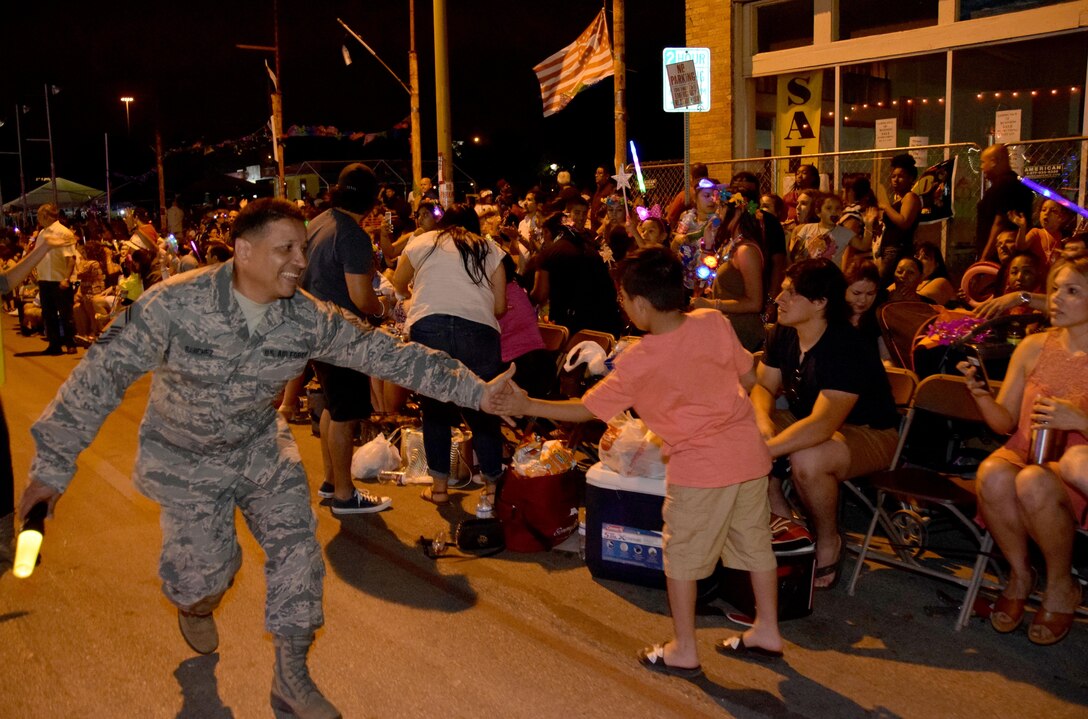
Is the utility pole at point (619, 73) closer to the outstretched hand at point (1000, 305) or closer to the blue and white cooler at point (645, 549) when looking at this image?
the outstretched hand at point (1000, 305)

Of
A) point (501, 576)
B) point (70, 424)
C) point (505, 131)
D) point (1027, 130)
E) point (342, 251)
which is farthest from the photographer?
point (505, 131)

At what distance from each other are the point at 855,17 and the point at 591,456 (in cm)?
924

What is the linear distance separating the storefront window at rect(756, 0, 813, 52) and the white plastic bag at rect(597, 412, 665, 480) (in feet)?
35.8

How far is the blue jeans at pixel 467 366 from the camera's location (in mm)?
6344

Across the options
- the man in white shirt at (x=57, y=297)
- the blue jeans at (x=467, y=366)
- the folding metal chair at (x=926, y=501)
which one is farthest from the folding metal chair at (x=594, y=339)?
the man in white shirt at (x=57, y=297)

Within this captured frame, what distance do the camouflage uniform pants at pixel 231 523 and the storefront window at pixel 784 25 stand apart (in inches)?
495

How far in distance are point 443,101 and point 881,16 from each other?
6.06m

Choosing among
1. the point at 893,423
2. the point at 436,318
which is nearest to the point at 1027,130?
the point at 893,423

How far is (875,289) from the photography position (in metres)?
6.26

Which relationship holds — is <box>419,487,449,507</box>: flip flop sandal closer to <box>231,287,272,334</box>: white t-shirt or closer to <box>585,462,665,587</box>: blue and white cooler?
<box>585,462,665,587</box>: blue and white cooler

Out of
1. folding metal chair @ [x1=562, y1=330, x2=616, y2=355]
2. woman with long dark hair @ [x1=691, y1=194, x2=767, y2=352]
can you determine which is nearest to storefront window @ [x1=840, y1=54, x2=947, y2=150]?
woman with long dark hair @ [x1=691, y1=194, x2=767, y2=352]

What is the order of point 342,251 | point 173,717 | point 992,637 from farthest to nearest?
point 342,251
point 992,637
point 173,717

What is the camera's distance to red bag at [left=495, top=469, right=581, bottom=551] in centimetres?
577

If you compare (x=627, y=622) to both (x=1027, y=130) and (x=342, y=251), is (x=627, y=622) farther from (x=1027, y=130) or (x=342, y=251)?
(x=1027, y=130)
